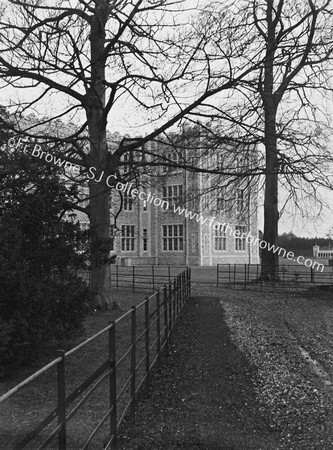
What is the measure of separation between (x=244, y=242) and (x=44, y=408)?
187ft

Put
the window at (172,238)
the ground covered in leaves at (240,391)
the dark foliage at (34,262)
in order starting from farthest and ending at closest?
1. the window at (172,238)
2. the dark foliage at (34,262)
3. the ground covered in leaves at (240,391)

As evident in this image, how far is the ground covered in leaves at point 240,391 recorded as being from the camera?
5316 mm

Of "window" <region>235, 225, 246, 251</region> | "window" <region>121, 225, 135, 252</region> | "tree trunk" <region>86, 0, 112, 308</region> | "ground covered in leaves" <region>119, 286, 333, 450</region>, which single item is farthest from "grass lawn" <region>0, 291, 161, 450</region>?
"window" <region>235, 225, 246, 251</region>

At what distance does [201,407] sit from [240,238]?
5555cm

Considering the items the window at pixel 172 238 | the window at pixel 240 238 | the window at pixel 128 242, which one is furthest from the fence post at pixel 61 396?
the window at pixel 240 238

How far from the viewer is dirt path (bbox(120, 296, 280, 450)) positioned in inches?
205

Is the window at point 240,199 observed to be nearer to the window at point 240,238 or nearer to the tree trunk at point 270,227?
the tree trunk at point 270,227

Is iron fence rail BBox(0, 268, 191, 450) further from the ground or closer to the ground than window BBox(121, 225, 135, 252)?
closer to the ground

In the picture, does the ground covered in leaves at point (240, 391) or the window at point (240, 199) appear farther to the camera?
the window at point (240, 199)

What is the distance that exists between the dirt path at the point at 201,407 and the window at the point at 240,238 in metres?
48.9

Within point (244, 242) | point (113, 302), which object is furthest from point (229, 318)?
point (244, 242)

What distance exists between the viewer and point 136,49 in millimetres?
13102

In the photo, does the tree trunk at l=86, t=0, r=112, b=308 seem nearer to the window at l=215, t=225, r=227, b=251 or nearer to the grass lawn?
the grass lawn

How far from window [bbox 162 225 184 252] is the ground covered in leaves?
4392 centimetres
